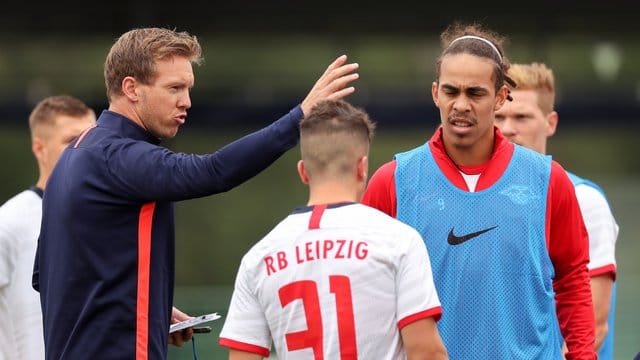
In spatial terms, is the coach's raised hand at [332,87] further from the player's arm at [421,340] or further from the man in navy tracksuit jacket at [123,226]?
the player's arm at [421,340]

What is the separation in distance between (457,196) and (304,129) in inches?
29.3

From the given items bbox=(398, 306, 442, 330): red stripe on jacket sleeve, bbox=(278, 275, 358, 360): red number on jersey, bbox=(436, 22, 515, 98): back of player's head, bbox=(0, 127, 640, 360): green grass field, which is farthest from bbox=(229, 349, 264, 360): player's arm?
bbox=(0, 127, 640, 360): green grass field

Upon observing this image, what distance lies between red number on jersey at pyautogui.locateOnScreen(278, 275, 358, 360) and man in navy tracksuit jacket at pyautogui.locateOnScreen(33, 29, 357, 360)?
63cm

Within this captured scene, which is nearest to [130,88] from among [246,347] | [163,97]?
[163,97]

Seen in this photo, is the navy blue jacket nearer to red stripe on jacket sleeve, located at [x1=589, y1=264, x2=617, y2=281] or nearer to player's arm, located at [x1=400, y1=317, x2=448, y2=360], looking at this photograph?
player's arm, located at [x1=400, y1=317, x2=448, y2=360]

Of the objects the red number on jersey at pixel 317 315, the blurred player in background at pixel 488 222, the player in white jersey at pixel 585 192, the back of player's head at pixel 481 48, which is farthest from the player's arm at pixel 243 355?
the player in white jersey at pixel 585 192

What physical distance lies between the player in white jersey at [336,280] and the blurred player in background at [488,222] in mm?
567

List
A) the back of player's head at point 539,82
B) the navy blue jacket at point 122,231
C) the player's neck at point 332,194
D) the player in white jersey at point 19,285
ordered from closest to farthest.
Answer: the player's neck at point 332,194
the navy blue jacket at point 122,231
the player in white jersey at point 19,285
the back of player's head at point 539,82

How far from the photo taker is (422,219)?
439 cm

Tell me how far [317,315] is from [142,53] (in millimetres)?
1282

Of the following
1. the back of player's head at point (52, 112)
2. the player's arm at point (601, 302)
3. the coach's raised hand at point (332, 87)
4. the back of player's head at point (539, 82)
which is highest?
the back of player's head at point (52, 112)

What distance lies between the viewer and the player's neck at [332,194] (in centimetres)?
384

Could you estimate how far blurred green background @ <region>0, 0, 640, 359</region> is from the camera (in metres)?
14.3

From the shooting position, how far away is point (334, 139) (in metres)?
3.86
